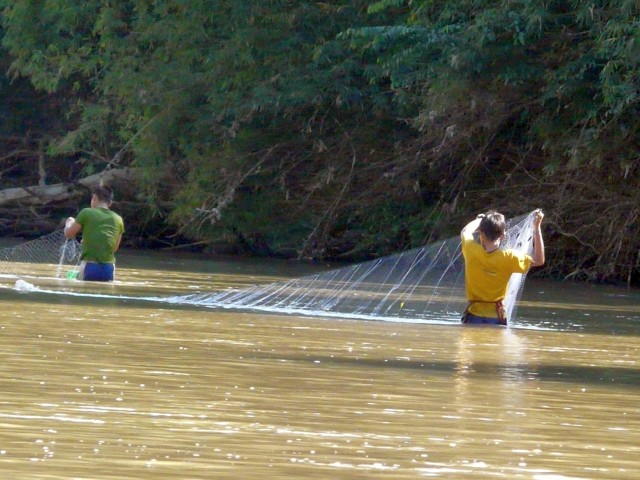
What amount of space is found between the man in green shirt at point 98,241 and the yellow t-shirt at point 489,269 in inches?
202

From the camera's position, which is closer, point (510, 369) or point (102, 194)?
point (510, 369)

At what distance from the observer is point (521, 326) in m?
12.3

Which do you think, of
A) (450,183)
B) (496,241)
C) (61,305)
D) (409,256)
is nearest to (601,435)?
(496,241)

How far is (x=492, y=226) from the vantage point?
11.6m

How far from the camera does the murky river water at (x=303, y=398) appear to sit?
5273mm

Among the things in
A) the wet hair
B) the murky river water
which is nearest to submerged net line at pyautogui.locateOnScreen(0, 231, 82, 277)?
the murky river water

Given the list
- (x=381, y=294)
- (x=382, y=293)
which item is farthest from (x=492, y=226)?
(x=382, y=293)

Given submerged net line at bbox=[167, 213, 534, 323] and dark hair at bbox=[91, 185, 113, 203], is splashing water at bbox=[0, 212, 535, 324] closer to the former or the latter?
submerged net line at bbox=[167, 213, 534, 323]

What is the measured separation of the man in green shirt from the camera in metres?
15.8

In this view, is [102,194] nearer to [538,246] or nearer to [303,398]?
[538,246]

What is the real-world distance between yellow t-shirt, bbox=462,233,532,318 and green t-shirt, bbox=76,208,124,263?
5199mm

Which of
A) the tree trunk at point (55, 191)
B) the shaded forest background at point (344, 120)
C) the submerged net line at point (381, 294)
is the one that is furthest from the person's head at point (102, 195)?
the tree trunk at point (55, 191)

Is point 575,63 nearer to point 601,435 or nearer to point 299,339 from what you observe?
point 299,339

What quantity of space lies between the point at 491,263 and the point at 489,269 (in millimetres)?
51
